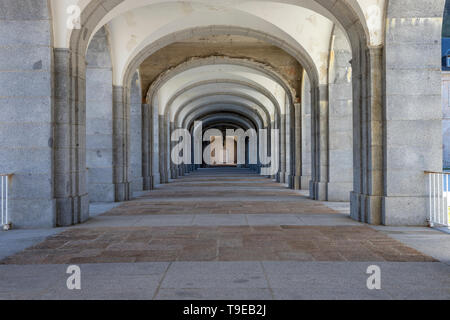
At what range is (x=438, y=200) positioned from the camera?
22.6 ft

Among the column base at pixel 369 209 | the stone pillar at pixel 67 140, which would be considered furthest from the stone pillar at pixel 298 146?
the stone pillar at pixel 67 140

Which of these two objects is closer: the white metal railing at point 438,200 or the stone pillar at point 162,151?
the white metal railing at point 438,200

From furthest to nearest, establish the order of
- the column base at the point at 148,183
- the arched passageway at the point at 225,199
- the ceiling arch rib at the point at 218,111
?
the ceiling arch rib at the point at 218,111 → the column base at the point at 148,183 → the arched passageway at the point at 225,199

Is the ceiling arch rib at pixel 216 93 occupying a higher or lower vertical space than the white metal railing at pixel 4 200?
higher

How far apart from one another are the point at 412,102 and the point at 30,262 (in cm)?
636

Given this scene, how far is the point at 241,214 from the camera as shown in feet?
28.3

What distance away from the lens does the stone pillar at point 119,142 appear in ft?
37.9

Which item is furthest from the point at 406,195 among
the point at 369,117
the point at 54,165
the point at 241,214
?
the point at 54,165

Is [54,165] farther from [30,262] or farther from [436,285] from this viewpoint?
[436,285]

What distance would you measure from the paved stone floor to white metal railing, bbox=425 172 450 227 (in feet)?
1.39

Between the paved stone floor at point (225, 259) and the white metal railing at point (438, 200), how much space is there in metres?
0.42

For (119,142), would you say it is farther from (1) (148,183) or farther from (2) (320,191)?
(2) (320,191)

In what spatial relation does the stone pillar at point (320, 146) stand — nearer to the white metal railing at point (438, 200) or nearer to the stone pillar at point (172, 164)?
the white metal railing at point (438, 200)

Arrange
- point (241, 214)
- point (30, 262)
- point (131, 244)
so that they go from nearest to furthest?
point (30, 262), point (131, 244), point (241, 214)
